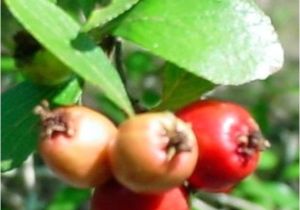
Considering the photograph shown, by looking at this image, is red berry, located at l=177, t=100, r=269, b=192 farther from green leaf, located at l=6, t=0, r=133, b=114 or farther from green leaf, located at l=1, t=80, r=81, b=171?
green leaf, located at l=1, t=80, r=81, b=171

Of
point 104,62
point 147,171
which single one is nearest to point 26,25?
point 104,62

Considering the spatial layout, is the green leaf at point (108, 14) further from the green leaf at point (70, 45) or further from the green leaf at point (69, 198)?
the green leaf at point (69, 198)

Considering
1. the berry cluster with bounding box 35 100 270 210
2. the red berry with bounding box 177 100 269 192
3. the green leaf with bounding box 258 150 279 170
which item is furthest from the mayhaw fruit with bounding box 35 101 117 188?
the green leaf with bounding box 258 150 279 170

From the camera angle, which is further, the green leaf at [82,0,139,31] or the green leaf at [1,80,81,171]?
the green leaf at [1,80,81,171]

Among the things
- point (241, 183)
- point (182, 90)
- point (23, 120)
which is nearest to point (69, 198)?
point (241, 183)

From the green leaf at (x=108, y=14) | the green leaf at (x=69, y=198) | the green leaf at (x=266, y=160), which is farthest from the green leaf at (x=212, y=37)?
the green leaf at (x=266, y=160)

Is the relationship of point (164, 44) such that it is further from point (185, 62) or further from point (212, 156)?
point (212, 156)

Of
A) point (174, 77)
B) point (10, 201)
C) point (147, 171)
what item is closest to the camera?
point (147, 171)
